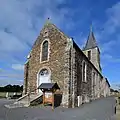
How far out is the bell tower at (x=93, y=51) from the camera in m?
45.5

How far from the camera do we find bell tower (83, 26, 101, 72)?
45.5 meters

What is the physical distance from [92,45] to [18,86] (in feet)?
72.5

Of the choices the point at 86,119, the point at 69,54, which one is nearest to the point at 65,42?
the point at 69,54

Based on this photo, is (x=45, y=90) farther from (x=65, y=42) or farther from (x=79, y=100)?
(x=65, y=42)

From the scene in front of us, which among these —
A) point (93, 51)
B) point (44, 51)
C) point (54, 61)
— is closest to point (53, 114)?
point (54, 61)

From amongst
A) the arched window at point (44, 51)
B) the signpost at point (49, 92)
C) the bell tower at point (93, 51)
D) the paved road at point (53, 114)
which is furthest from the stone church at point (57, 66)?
the bell tower at point (93, 51)

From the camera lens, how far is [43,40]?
2153 centimetres

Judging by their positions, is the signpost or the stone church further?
the stone church

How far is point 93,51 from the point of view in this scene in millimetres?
46281

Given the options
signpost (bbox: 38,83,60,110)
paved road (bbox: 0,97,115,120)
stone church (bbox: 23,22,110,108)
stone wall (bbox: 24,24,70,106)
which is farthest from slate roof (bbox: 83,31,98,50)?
paved road (bbox: 0,97,115,120)

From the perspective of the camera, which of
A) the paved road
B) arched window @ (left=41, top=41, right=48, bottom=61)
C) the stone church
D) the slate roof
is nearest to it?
the paved road

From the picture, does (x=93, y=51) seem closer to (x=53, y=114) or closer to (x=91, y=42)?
(x=91, y=42)

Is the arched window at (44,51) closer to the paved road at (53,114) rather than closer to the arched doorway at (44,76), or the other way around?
the arched doorway at (44,76)

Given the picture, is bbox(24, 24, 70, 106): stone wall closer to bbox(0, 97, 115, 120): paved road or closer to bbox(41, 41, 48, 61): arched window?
bbox(41, 41, 48, 61): arched window
